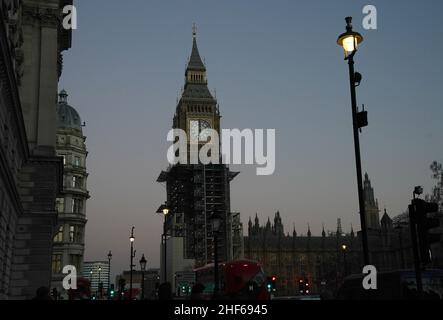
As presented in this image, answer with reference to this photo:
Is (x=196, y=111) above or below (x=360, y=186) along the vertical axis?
above

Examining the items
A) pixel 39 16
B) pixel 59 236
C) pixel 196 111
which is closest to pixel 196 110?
pixel 196 111

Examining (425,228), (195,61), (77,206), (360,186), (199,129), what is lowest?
(425,228)

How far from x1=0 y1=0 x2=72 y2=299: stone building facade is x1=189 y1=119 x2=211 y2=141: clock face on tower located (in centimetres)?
9113

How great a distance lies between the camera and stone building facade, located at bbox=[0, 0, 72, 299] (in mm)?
26438

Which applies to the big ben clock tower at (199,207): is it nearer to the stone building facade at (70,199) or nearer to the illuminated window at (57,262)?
the stone building facade at (70,199)

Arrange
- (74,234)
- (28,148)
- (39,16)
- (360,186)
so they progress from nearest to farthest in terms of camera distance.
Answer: (360,186) → (28,148) → (39,16) → (74,234)

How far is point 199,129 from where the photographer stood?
136375mm

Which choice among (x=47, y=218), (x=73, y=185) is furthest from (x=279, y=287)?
(x=47, y=218)

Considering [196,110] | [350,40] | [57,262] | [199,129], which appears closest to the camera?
[350,40]

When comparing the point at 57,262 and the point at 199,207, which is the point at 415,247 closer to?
the point at 57,262

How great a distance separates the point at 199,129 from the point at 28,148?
10306 cm

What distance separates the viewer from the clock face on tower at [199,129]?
5295 inches
